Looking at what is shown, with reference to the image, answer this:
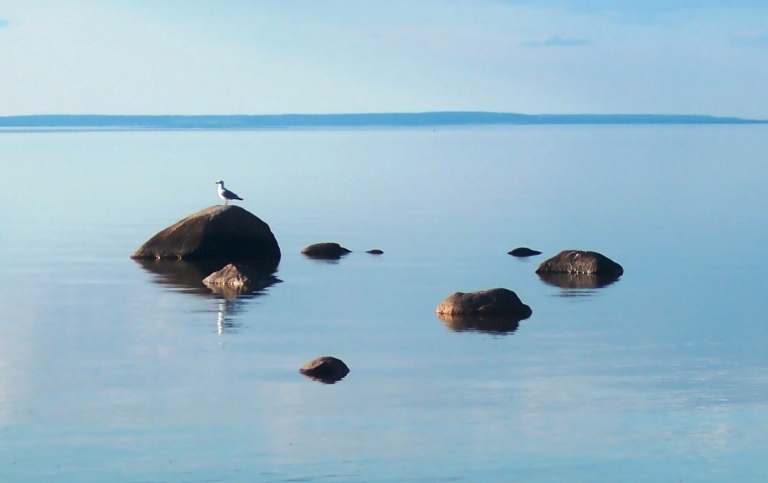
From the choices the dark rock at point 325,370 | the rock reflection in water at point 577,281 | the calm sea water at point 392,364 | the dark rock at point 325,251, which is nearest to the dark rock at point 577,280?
the rock reflection in water at point 577,281

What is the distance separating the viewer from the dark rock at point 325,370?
1762 cm

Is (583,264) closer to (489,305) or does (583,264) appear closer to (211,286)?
(489,305)

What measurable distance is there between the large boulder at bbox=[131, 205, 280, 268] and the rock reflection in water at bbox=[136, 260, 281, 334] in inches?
12.1

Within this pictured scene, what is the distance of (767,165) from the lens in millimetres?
84438

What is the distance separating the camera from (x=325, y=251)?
3250 cm

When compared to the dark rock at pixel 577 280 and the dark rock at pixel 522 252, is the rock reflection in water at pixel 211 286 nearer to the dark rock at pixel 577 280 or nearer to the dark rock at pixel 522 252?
the dark rock at pixel 577 280

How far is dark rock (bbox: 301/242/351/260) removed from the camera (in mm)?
32406

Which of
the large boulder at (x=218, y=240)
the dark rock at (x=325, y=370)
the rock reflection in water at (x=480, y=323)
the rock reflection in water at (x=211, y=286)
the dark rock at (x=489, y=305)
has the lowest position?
the dark rock at (x=325, y=370)

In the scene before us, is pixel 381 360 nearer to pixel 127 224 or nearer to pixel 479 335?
pixel 479 335

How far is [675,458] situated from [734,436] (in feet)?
Answer: 3.70

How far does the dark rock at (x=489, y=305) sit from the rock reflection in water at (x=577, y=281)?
299 centimetres

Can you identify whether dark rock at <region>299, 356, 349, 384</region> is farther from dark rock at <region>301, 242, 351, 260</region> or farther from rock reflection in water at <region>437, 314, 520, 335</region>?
dark rock at <region>301, 242, 351, 260</region>

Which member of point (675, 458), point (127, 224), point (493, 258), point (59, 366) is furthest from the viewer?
point (127, 224)

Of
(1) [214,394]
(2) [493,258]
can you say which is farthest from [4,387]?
(2) [493,258]
